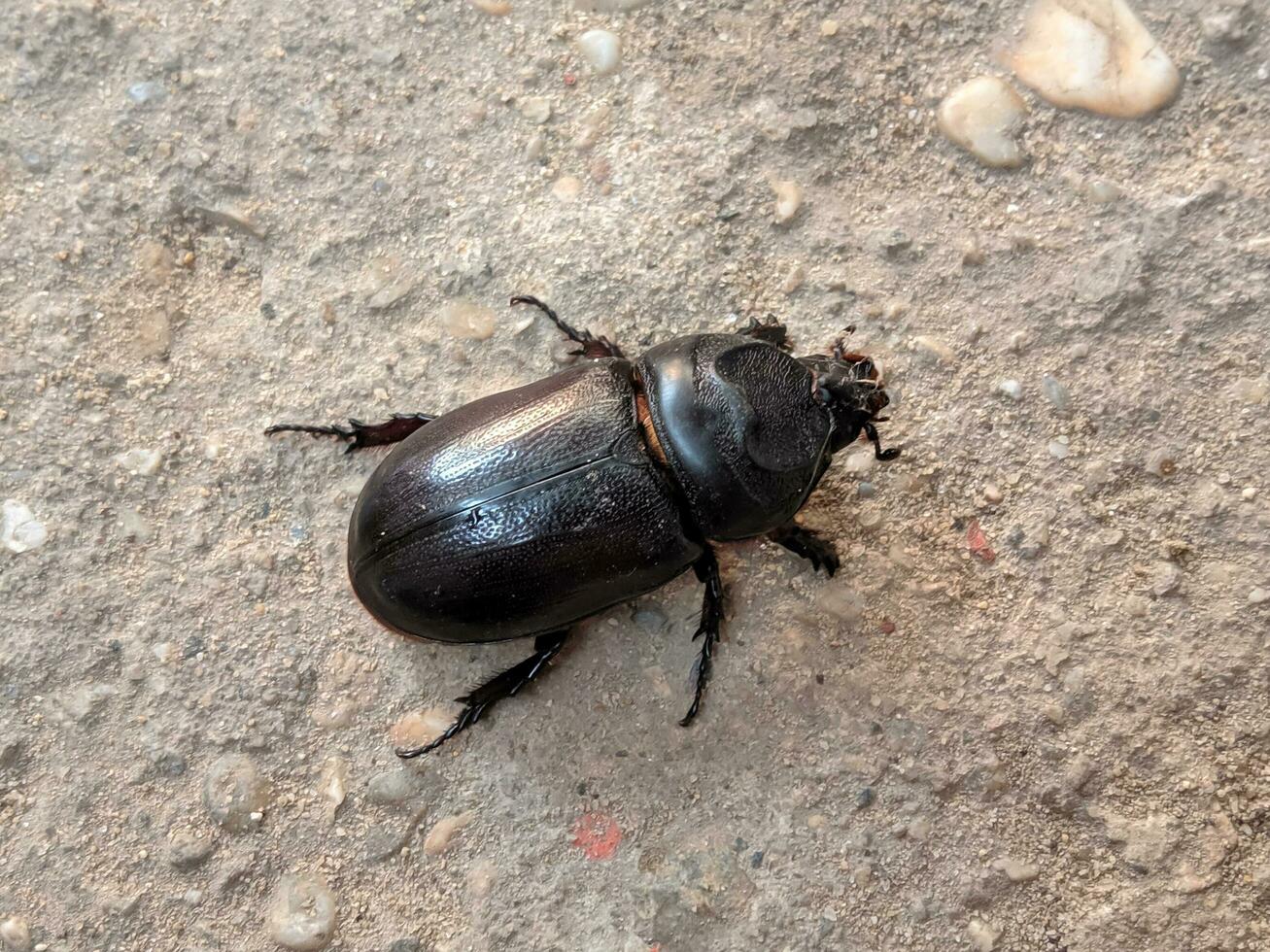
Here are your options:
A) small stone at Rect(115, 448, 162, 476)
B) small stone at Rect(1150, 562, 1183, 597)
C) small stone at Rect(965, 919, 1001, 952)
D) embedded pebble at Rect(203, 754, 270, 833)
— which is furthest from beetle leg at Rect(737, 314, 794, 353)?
embedded pebble at Rect(203, 754, 270, 833)

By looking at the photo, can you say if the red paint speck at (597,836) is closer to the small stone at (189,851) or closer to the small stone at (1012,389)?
the small stone at (189,851)

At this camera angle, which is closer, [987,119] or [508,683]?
[508,683]

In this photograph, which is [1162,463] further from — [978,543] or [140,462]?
[140,462]

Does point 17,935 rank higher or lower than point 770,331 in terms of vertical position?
lower

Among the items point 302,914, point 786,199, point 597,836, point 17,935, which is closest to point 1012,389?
point 786,199

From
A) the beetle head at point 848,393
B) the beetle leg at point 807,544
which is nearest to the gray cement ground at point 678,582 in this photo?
the beetle leg at point 807,544

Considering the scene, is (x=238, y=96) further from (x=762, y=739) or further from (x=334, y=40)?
(x=762, y=739)

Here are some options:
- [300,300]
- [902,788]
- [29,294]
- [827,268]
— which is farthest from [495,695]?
[29,294]
